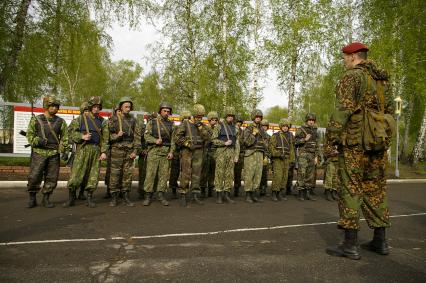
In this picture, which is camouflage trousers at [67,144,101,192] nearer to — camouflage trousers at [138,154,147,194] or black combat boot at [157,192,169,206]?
black combat boot at [157,192,169,206]

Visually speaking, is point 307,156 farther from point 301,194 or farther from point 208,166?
point 208,166

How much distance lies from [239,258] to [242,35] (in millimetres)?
18099

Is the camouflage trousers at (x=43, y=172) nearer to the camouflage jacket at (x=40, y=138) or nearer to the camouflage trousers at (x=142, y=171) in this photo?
the camouflage jacket at (x=40, y=138)

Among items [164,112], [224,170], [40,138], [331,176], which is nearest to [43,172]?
[40,138]

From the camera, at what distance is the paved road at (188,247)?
11.2ft

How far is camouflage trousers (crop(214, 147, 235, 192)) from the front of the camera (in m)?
8.67

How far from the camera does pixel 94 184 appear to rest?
7379mm

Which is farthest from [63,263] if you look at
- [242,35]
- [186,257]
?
[242,35]

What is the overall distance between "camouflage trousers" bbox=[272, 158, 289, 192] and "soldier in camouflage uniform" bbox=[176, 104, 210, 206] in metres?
2.23

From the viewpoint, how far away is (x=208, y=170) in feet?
31.9

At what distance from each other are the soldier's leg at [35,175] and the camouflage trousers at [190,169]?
9.61 ft

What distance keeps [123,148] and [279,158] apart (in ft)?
13.9

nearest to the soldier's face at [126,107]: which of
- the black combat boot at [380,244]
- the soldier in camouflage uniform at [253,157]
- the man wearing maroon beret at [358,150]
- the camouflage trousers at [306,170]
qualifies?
the soldier in camouflage uniform at [253,157]

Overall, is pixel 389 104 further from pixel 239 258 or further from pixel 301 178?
pixel 301 178
